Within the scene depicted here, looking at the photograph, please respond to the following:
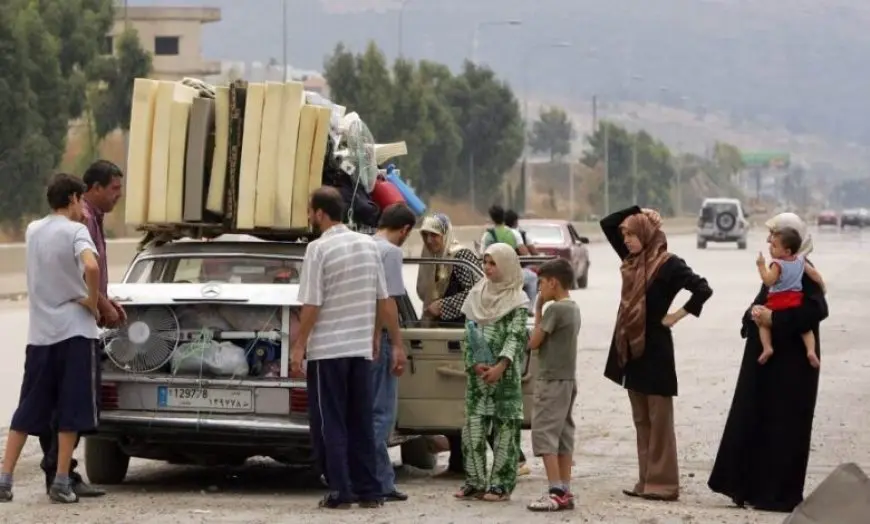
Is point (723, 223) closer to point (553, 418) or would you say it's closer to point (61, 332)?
point (553, 418)

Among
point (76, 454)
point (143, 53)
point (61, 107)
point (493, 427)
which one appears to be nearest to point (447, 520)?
point (493, 427)

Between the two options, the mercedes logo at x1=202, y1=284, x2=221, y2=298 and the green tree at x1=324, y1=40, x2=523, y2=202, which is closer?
the mercedes logo at x1=202, y1=284, x2=221, y2=298

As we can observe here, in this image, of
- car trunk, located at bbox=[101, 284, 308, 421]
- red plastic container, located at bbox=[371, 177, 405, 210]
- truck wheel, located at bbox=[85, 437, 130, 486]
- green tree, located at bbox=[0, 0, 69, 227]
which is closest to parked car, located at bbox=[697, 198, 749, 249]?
green tree, located at bbox=[0, 0, 69, 227]

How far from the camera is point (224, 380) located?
1133 centimetres

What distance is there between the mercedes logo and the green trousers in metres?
1.52

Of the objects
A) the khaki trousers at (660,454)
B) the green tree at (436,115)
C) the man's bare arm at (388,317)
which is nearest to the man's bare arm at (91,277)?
the man's bare arm at (388,317)

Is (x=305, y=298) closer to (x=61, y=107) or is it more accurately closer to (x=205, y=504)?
(x=205, y=504)

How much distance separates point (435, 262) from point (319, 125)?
1.07m

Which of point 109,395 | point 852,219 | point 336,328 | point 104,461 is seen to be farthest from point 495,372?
point 852,219

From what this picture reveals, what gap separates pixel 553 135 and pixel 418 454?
584 ft

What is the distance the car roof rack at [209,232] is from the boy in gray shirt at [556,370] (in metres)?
1.87

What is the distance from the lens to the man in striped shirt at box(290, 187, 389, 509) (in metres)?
10.8

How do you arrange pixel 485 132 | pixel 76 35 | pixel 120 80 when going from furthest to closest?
pixel 485 132
pixel 120 80
pixel 76 35

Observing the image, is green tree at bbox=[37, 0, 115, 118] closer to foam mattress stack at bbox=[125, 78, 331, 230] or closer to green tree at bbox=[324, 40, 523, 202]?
green tree at bbox=[324, 40, 523, 202]
